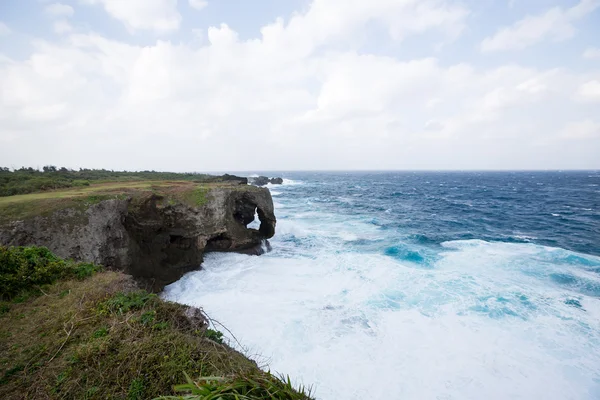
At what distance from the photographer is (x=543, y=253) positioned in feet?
64.7

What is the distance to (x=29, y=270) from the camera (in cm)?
736

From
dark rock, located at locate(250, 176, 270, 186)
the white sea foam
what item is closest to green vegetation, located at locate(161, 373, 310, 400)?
the white sea foam

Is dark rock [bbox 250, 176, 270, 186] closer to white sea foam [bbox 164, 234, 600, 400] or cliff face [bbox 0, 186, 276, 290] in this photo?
cliff face [bbox 0, 186, 276, 290]

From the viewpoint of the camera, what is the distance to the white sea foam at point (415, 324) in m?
8.69

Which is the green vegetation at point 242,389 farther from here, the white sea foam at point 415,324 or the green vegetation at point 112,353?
the white sea foam at point 415,324

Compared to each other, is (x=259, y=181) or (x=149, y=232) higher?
(x=259, y=181)

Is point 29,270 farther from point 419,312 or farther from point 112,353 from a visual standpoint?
point 419,312

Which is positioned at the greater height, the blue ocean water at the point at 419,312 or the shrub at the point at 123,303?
the shrub at the point at 123,303

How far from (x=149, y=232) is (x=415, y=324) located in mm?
16181

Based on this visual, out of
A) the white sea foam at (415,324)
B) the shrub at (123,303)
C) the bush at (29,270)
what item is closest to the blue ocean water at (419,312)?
the white sea foam at (415,324)

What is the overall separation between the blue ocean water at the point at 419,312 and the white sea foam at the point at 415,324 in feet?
0.16

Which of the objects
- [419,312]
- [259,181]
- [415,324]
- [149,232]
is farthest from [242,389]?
[259,181]

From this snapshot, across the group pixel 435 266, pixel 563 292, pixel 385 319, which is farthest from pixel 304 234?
pixel 563 292

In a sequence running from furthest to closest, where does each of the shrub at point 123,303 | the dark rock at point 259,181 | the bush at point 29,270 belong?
the dark rock at point 259,181
the bush at point 29,270
the shrub at point 123,303
